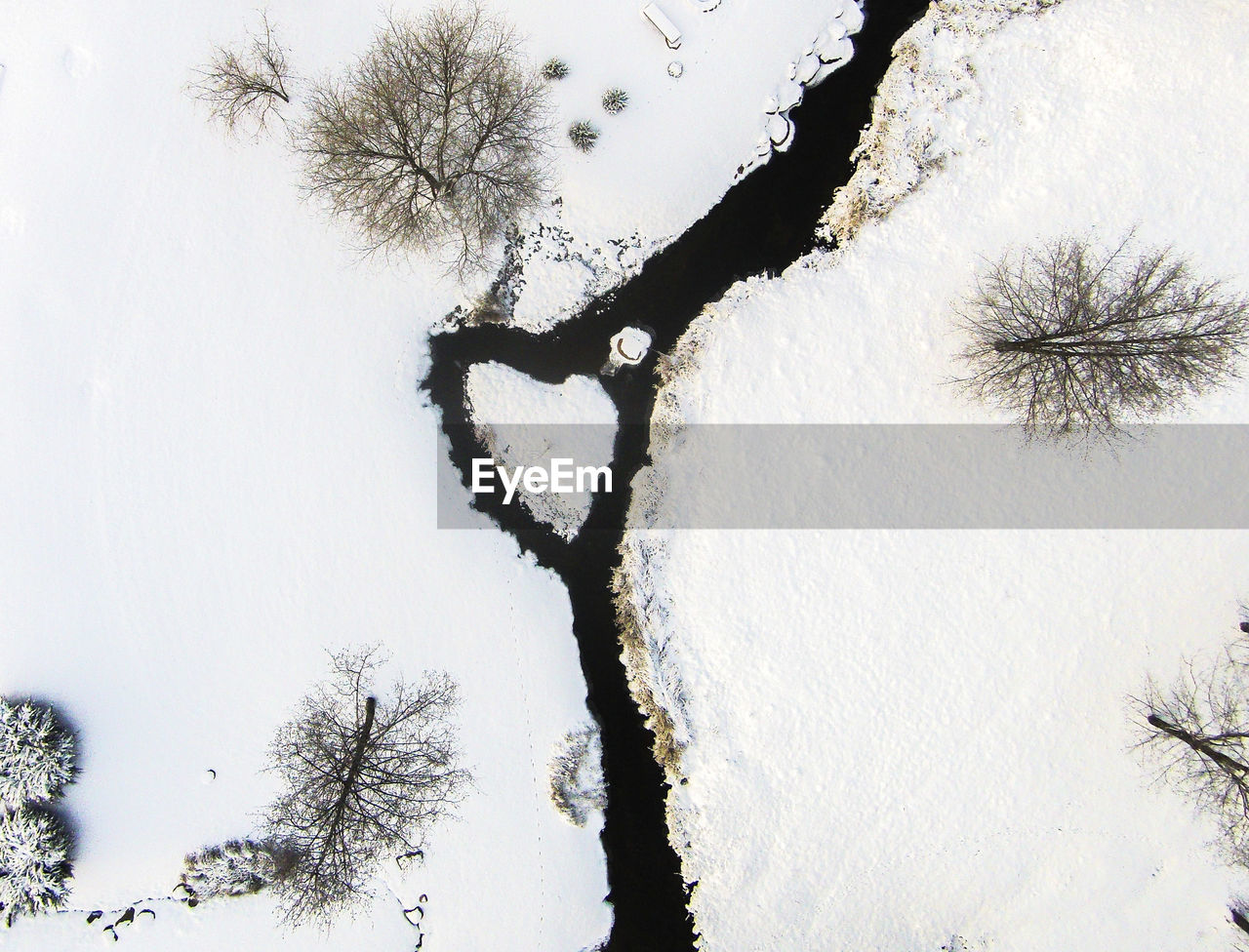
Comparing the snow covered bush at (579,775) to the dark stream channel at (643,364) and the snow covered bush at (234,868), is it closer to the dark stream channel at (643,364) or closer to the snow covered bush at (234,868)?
Result: the dark stream channel at (643,364)

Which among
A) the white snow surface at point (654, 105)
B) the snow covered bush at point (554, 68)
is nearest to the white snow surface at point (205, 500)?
the white snow surface at point (654, 105)

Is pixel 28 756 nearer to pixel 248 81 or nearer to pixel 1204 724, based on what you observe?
pixel 248 81

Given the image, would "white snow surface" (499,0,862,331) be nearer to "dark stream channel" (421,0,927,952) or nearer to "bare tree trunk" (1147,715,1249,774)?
"dark stream channel" (421,0,927,952)

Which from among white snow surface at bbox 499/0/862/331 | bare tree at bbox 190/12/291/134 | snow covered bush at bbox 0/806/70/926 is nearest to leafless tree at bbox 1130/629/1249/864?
white snow surface at bbox 499/0/862/331

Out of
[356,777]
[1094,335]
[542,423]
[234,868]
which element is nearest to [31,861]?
[234,868]

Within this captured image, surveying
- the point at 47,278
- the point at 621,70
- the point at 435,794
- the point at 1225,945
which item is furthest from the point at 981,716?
the point at 47,278

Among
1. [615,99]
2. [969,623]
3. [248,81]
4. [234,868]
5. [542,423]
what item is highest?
[248,81]
